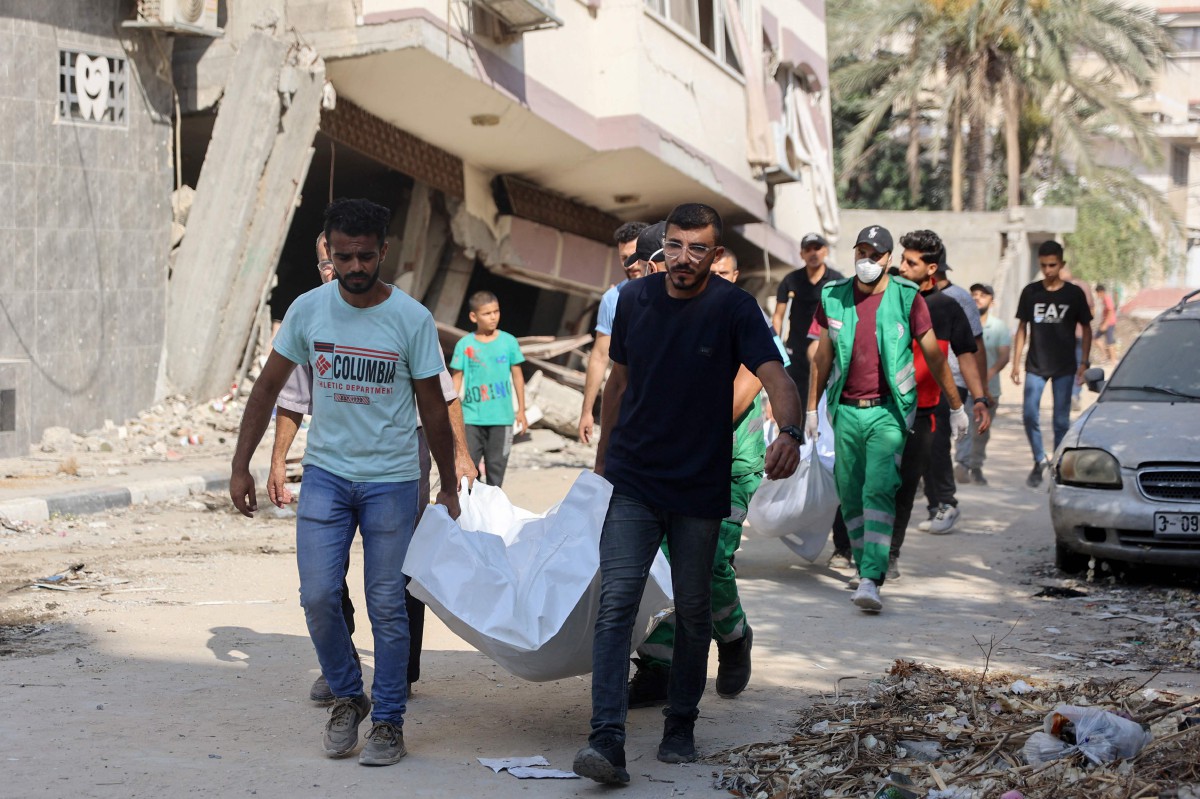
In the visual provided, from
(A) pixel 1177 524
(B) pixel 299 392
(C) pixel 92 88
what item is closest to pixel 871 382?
(A) pixel 1177 524

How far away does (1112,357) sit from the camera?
29641 mm

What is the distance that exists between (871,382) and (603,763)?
3601 millimetres

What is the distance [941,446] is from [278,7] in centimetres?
773

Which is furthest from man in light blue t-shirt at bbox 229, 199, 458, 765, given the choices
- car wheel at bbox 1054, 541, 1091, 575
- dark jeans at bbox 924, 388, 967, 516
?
dark jeans at bbox 924, 388, 967, 516

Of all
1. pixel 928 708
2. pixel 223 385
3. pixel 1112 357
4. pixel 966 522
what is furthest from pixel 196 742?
pixel 1112 357

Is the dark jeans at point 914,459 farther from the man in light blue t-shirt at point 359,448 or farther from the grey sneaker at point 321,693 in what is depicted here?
the man in light blue t-shirt at point 359,448

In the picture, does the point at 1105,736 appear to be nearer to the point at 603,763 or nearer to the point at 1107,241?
the point at 603,763

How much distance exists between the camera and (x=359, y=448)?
4.62 meters

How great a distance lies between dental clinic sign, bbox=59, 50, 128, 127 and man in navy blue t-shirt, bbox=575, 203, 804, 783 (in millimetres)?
9396

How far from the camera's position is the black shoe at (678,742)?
4613 mm

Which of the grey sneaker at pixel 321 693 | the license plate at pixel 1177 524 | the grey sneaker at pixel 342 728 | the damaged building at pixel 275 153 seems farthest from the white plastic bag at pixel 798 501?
the damaged building at pixel 275 153

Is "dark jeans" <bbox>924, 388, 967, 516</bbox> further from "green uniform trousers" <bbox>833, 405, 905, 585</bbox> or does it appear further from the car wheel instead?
"green uniform trousers" <bbox>833, 405, 905, 585</bbox>

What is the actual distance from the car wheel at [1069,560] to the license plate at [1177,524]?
2.16ft

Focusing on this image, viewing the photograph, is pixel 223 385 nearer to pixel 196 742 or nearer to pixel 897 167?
pixel 196 742
